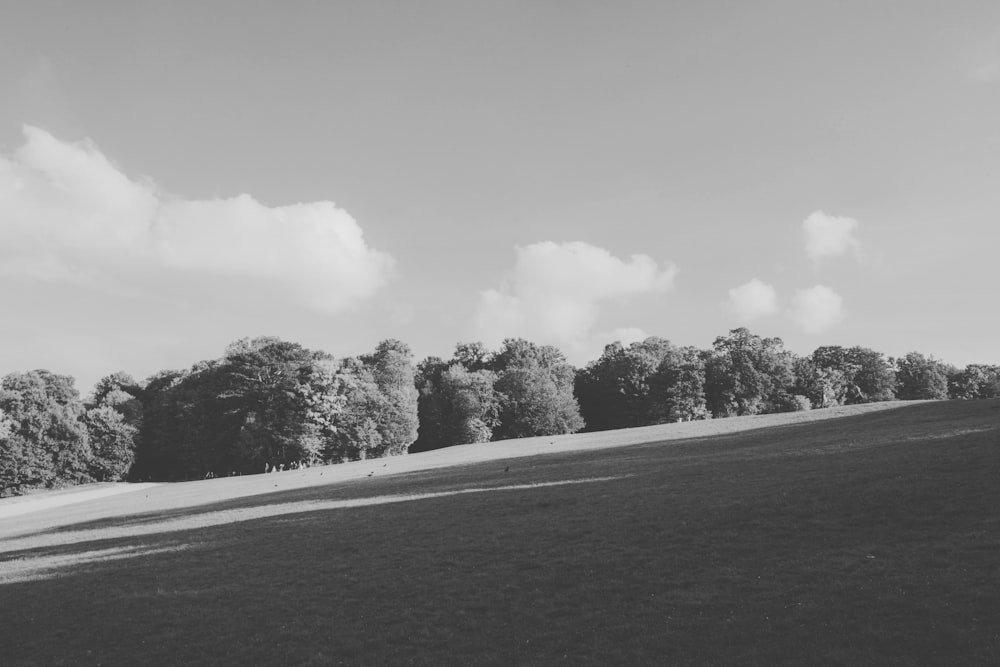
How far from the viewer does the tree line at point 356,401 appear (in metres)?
85.4

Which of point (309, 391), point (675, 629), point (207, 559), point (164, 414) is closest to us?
point (675, 629)

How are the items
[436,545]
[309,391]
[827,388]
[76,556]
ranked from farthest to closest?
[827,388], [309,391], [76,556], [436,545]

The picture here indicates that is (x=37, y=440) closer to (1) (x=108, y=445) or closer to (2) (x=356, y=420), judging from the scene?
(1) (x=108, y=445)

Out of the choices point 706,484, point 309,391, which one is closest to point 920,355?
point 309,391

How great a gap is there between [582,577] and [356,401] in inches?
3095

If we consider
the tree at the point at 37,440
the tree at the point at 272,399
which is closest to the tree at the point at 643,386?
the tree at the point at 272,399

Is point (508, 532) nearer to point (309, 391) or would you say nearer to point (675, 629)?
point (675, 629)

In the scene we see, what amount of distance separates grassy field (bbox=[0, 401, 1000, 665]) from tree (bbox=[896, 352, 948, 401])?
5167 inches

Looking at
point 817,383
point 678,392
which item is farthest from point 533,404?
point 817,383

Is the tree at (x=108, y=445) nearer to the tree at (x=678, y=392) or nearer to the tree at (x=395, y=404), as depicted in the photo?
the tree at (x=395, y=404)

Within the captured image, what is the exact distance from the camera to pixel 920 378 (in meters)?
137

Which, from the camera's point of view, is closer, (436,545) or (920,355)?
(436,545)

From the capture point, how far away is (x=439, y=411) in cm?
10875

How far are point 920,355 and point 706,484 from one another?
153 meters
